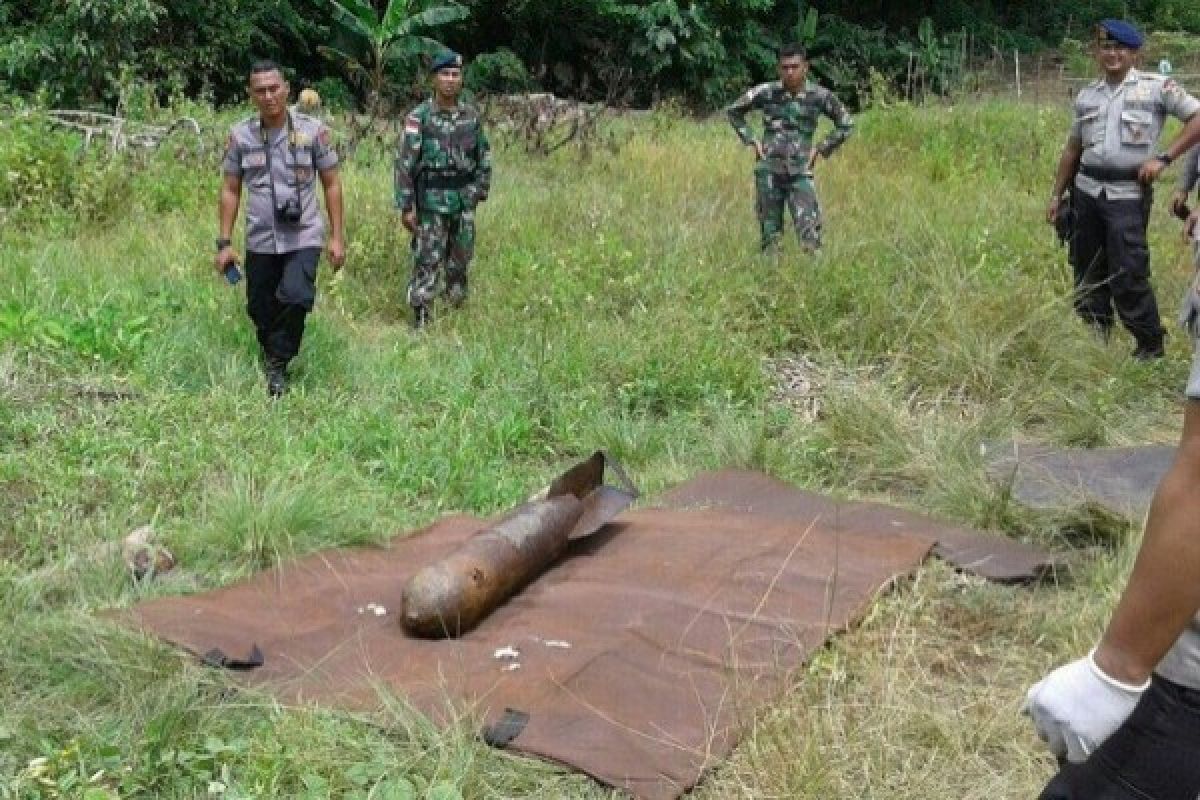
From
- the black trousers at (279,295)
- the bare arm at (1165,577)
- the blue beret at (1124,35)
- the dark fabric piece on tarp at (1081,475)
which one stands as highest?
the blue beret at (1124,35)

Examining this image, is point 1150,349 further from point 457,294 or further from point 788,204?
point 457,294

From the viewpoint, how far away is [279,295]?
6.88 m

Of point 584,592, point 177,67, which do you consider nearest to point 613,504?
point 584,592

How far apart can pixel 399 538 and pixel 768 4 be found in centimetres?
1827

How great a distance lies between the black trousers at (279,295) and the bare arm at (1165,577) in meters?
5.58

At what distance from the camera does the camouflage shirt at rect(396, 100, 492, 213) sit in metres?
8.26

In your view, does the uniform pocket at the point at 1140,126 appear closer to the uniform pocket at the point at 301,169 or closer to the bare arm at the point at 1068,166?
the bare arm at the point at 1068,166

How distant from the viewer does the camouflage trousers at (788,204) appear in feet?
30.7

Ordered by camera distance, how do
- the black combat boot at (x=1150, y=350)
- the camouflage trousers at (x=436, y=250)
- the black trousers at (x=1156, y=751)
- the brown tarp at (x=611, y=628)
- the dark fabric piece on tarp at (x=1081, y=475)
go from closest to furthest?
the black trousers at (x=1156, y=751) < the brown tarp at (x=611, y=628) < the dark fabric piece on tarp at (x=1081, y=475) < the black combat boot at (x=1150, y=350) < the camouflage trousers at (x=436, y=250)

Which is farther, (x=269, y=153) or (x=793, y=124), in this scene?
(x=793, y=124)

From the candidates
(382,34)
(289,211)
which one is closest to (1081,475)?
(289,211)

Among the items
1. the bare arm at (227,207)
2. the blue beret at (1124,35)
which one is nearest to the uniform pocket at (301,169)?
the bare arm at (227,207)

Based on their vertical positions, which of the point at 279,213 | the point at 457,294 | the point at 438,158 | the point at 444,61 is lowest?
the point at 457,294

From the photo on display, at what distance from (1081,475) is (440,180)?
4121 millimetres
